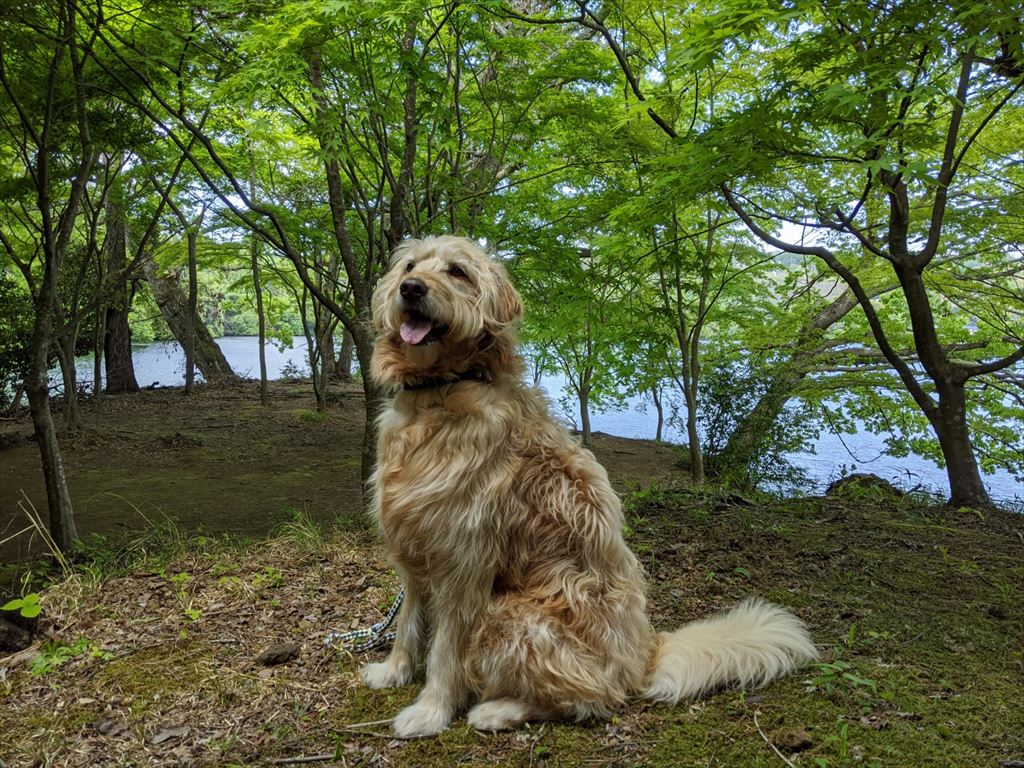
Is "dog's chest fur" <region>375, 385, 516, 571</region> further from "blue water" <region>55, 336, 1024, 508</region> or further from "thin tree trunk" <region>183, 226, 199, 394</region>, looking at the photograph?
"thin tree trunk" <region>183, 226, 199, 394</region>

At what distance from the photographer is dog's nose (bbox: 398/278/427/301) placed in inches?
95.0

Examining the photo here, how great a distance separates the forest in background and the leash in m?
1.89

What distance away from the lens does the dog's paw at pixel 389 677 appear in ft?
8.83

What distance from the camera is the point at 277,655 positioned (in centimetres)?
290

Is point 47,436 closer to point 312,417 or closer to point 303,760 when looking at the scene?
point 303,760

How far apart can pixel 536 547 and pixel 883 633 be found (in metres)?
1.81

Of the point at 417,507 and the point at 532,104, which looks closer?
the point at 417,507

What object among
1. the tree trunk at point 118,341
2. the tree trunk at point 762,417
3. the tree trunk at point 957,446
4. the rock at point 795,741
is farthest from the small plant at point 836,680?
the tree trunk at point 118,341

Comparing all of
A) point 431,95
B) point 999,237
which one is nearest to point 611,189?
point 431,95

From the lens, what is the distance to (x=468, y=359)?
2.55 metres

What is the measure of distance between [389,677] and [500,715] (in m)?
0.59

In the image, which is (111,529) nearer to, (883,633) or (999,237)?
(883,633)

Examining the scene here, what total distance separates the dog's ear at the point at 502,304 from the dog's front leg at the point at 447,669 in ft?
3.50

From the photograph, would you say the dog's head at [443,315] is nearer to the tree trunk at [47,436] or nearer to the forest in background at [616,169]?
the forest in background at [616,169]
